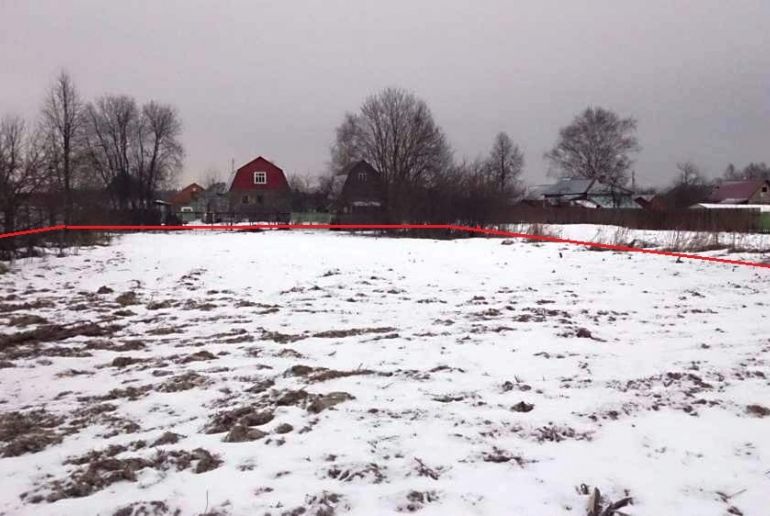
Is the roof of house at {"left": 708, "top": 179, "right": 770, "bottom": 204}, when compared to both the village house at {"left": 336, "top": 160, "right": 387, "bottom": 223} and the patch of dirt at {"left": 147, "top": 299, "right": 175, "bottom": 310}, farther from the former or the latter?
the patch of dirt at {"left": 147, "top": 299, "right": 175, "bottom": 310}

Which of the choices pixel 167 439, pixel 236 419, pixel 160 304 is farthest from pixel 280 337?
pixel 160 304

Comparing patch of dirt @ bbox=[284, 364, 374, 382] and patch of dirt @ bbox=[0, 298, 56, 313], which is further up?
patch of dirt @ bbox=[0, 298, 56, 313]

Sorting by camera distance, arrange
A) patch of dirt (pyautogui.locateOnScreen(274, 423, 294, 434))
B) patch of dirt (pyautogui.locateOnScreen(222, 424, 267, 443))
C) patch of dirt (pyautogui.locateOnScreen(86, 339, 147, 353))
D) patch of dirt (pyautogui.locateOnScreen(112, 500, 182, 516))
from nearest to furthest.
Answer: patch of dirt (pyautogui.locateOnScreen(112, 500, 182, 516)) → patch of dirt (pyautogui.locateOnScreen(222, 424, 267, 443)) → patch of dirt (pyautogui.locateOnScreen(274, 423, 294, 434)) → patch of dirt (pyautogui.locateOnScreen(86, 339, 147, 353))

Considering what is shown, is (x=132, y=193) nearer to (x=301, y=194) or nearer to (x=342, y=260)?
(x=301, y=194)

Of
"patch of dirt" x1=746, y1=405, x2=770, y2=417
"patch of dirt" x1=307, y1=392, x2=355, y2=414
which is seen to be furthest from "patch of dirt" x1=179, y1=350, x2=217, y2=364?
"patch of dirt" x1=746, y1=405, x2=770, y2=417

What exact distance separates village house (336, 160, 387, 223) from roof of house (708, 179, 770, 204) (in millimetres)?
48083

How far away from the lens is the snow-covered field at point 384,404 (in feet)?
9.50

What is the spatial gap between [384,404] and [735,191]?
78.0 metres

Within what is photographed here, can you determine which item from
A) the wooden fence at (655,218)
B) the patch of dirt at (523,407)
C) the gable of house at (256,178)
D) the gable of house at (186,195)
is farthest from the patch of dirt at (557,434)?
the gable of house at (186,195)

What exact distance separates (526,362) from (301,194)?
47739mm

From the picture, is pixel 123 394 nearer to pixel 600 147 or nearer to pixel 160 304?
pixel 160 304

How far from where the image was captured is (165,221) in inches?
1705

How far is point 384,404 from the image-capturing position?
4.09 meters

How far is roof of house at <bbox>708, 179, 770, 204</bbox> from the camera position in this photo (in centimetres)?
6581
